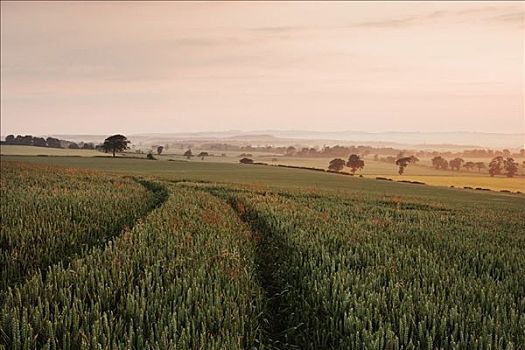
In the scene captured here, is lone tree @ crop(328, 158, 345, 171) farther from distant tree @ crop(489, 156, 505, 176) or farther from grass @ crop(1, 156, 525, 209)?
grass @ crop(1, 156, 525, 209)

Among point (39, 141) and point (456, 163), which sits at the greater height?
point (39, 141)

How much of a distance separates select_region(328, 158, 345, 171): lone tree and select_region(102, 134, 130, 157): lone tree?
58.4m

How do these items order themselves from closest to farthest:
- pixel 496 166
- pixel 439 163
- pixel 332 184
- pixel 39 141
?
1. pixel 332 184
2. pixel 496 166
3. pixel 439 163
4. pixel 39 141

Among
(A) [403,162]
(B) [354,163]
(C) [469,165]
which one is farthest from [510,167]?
(B) [354,163]

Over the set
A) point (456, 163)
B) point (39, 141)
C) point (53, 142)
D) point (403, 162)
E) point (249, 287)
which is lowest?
point (249, 287)

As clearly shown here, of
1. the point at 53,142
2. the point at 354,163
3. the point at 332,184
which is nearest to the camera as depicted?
the point at 332,184

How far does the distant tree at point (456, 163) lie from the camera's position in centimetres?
11326

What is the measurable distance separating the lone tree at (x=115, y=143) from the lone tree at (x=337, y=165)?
58392mm

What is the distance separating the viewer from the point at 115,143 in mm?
114938

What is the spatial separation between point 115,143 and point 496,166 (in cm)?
8550

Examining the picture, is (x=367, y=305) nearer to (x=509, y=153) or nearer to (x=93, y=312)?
(x=93, y=312)

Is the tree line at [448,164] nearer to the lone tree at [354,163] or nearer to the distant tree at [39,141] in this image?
the lone tree at [354,163]

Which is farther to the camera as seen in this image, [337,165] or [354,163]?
[337,165]

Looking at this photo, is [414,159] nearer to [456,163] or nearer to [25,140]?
[456,163]
